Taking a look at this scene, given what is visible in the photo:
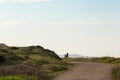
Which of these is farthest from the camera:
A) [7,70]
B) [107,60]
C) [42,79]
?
[107,60]

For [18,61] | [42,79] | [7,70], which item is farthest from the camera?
[18,61]

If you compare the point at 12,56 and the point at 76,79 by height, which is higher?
the point at 12,56

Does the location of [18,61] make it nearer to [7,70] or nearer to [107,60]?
[7,70]

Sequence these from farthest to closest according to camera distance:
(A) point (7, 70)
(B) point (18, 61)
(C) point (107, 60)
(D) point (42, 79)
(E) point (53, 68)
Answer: (C) point (107, 60)
(B) point (18, 61)
(E) point (53, 68)
(A) point (7, 70)
(D) point (42, 79)

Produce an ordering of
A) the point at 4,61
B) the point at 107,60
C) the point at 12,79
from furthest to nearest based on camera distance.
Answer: the point at 107,60, the point at 4,61, the point at 12,79

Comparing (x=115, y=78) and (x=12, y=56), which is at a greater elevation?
(x=12, y=56)

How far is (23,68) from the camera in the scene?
3484 centimetres

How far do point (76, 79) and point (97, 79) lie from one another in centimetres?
176

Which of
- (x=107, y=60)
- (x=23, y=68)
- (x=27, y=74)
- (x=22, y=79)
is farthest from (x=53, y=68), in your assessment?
(x=107, y=60)

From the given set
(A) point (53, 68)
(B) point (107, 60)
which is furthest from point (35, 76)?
(B) point (107, 60)

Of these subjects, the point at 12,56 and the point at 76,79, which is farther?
the point at 12,56

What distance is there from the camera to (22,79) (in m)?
27.3

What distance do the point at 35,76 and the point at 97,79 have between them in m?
5.18

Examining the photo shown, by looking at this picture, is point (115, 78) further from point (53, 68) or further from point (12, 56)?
point (12, 56)
